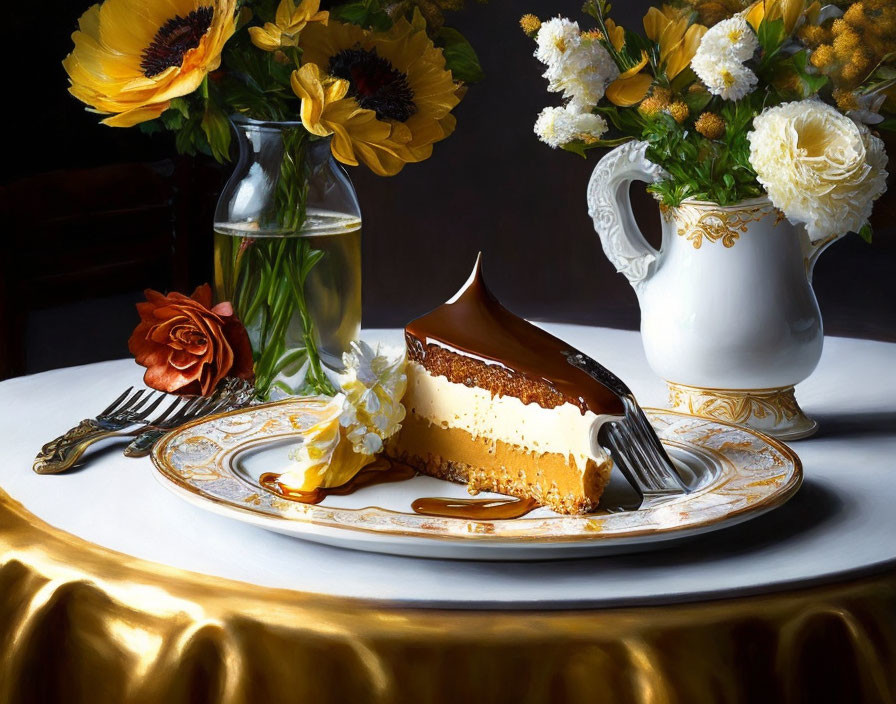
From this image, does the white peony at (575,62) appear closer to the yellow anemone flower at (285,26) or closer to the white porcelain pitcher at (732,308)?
the white porcelain pitcher at (732,308)

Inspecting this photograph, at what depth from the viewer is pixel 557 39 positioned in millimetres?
1438

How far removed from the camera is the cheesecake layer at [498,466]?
115cm

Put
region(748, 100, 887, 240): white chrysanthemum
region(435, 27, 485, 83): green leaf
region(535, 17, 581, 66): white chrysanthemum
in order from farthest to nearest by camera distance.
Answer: region(435, 27, 485, 83): green leaf → region(535, 17, 581, 66): white chrysanthemum → region(748, 100, 887, 240): white chrysanthemum

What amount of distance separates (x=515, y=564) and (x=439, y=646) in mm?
147

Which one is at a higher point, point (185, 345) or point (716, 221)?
point (716, 221)

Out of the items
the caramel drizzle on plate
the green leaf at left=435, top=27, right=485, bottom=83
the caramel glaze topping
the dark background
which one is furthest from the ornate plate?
the dark background

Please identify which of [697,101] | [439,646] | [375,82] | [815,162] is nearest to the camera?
[439,646]

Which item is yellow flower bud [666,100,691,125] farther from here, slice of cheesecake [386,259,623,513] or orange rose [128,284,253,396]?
orange rose [128,284,253,396]

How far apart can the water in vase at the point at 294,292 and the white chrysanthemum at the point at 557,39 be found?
36 centimetres

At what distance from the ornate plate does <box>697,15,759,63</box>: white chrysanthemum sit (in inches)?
17.0

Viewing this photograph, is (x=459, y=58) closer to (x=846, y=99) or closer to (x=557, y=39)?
(x=557, y=39)

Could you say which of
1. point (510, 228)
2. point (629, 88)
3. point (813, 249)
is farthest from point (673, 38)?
point (510, 228)

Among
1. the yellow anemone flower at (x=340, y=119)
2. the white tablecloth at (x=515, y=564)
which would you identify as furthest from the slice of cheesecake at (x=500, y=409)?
the yellow anemone flower at (x=340, y=119)

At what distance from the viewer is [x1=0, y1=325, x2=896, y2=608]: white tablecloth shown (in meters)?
0.99
